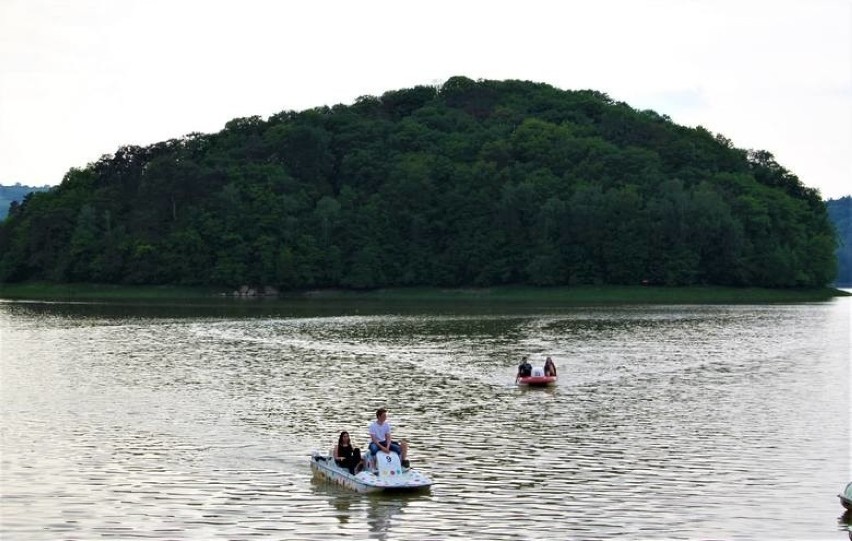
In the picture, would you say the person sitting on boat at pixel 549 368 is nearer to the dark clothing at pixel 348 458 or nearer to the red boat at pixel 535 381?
the red boat at pixel 535 381

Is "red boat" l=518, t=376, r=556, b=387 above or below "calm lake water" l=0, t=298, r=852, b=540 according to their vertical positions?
above

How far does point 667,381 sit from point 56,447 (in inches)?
1386

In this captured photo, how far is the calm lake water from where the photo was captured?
28.6 meters

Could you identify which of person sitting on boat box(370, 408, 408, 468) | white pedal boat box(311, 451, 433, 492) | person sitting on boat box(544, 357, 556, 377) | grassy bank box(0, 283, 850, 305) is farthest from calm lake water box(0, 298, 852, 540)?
grassy bank box(0, 283, 850, 305)

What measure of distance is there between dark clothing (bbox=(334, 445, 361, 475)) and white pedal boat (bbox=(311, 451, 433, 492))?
0.17 meters

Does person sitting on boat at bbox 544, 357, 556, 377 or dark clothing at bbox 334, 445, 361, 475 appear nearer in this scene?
dark clothing at bbox 334, 445, 361, 475

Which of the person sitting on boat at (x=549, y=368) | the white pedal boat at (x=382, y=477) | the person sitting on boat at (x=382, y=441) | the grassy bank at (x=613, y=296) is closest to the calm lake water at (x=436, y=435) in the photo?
the white pedal boat at (x=382, y=477)

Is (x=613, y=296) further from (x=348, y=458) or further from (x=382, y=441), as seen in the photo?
(x=382, y=441)

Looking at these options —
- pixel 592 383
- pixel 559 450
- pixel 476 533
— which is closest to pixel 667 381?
pixel 592 383

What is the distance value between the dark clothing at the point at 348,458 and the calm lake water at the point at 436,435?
3.33 ft

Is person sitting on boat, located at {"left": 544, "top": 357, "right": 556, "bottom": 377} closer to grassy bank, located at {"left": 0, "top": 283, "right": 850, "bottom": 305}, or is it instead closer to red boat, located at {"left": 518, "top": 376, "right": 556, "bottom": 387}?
red boat, located at {"left": 518, "top": 376, "right": 556, "bottom": 387}

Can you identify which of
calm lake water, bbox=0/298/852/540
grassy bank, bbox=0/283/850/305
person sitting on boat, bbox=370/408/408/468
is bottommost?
calm lake water, bbox=0/298/852/540

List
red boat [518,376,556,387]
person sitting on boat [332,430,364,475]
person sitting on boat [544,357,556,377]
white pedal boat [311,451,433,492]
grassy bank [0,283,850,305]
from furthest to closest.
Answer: grassy bank [0,283,850,305] < person sitting on boat [544,357,556,377] < red boat [518,376,556,387] < person sitting on boat [332,430,364,475] < white pedal boat [311,451,433,492]

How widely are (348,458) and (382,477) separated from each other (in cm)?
197
